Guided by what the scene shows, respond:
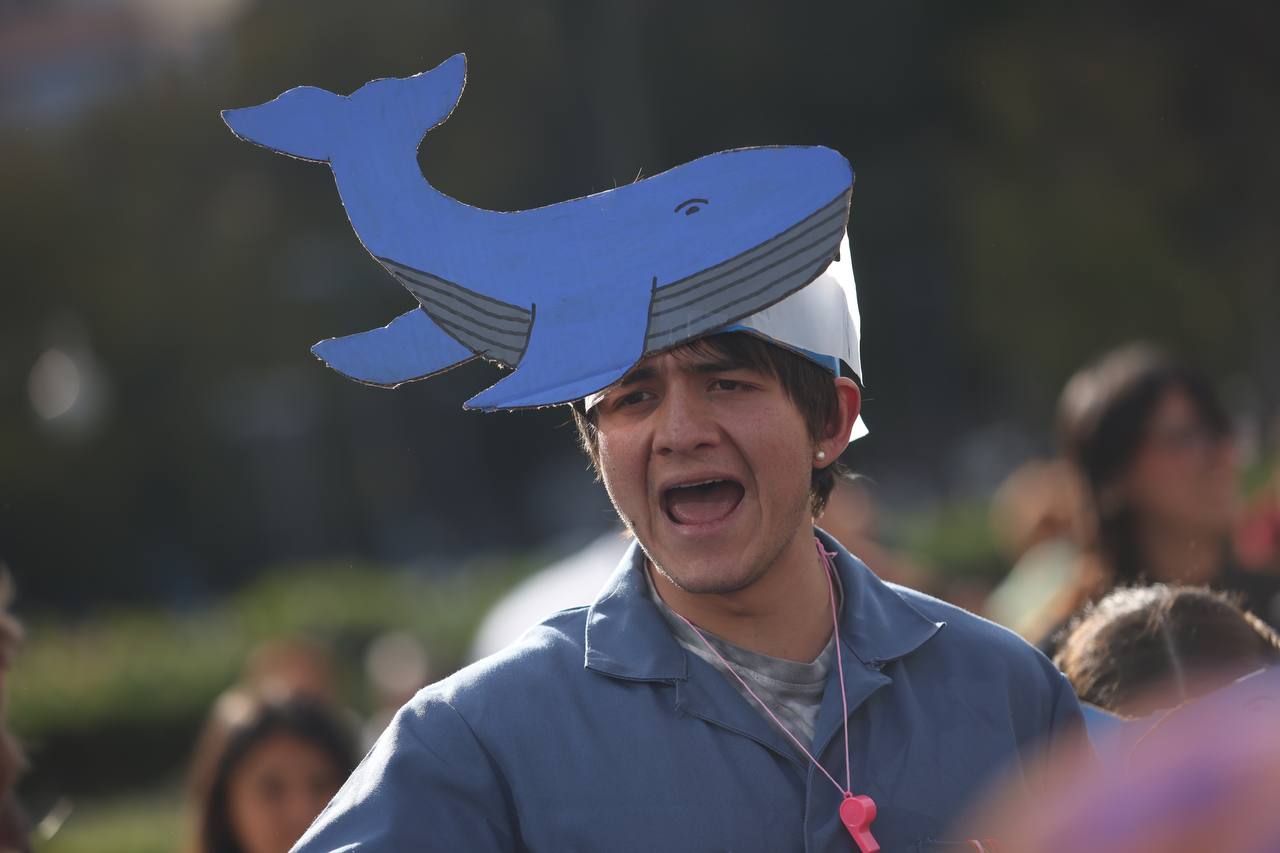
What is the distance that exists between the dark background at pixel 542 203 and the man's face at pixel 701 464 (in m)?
13.3

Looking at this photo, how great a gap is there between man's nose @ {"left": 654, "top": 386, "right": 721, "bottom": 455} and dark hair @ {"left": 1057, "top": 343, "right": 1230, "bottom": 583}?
7.72 feet

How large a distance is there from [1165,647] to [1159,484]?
1554mm

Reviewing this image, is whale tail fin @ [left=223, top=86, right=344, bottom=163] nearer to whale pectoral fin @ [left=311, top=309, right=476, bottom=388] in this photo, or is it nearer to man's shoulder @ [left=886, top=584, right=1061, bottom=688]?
whale pectoral fin @ [left=311, top=309, right=476, bottom=388]

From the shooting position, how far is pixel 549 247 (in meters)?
2.46

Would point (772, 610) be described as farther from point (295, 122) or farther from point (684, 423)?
point (295, 122)

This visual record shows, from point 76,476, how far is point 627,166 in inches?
389

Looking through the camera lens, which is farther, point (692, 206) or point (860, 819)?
point (692, 206)

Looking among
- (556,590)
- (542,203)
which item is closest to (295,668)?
(556,590)

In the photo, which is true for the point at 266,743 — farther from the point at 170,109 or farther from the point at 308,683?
the point at 170,109

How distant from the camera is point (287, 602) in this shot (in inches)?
551

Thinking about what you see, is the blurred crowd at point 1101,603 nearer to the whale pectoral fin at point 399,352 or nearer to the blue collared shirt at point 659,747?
the blue collared shirt at point 659,747

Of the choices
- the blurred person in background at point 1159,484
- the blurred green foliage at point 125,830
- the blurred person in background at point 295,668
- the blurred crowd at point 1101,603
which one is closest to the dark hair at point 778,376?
the blurred crowd at point 1101,603

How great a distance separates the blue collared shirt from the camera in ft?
7.47

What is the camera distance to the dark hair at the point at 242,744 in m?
4.77
